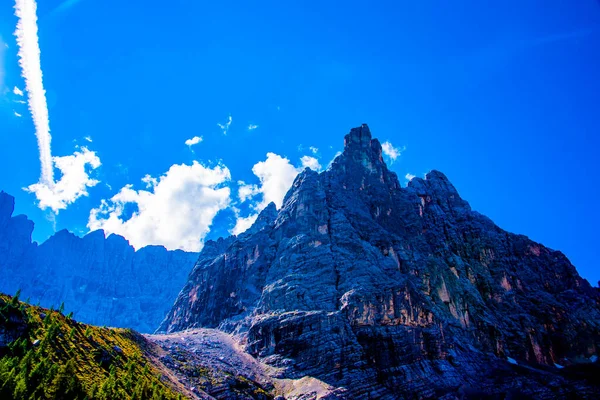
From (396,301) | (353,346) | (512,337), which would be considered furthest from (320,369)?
(512,337)

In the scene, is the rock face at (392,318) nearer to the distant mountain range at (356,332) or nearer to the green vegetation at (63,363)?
the distant mountain range at (356,332)

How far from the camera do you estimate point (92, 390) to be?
59469mm

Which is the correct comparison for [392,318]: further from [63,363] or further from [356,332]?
[63,363]

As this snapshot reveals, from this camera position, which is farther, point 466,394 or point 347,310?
point 347,310

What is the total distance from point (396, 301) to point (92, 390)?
104m

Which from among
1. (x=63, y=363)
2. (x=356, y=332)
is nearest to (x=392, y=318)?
(x=356, y=332)

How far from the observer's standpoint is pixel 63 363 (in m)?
65.8

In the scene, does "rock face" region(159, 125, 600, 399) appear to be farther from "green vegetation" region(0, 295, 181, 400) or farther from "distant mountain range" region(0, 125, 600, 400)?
"green vegetation" region(0, 295, 181, 400)

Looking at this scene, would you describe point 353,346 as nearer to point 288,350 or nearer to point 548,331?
point 288,350

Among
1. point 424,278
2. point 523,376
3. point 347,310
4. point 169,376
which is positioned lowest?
point 169,376

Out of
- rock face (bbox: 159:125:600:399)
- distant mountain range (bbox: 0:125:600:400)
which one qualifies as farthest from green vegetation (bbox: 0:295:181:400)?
rock face (bbox: 159:125:600:399)

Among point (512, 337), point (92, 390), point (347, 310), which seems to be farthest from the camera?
point (512, 337)

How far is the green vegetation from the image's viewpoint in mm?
54656

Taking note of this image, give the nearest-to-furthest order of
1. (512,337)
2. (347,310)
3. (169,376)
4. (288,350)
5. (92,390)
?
(92,390)
(169,376)
(288,350)
(347,310)
(512,337)
